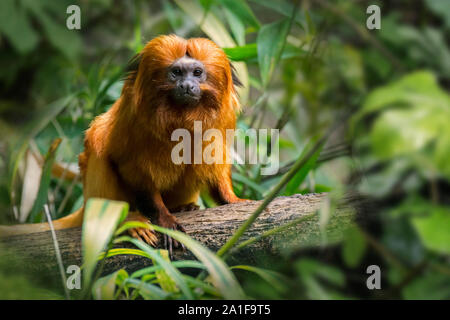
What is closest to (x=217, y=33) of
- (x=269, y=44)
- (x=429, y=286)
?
(x=269, y=44)

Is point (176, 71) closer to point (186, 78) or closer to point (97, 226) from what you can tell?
point (186, 78)

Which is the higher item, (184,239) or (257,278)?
(184,239)

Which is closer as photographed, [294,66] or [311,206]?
[311,206]

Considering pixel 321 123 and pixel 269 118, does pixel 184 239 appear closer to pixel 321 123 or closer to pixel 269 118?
pixel 321 123

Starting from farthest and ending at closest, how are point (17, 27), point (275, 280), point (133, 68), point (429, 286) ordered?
point (17, 27), point (133, 68), point (275, 280), point (429, 286)

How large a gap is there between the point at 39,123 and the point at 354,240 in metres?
2.27

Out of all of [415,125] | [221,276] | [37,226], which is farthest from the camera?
[37,226]

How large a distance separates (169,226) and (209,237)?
19 cm

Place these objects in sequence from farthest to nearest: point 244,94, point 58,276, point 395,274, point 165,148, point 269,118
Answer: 1. point 269,118
2. point 244,94
3. point 165,148
4. point 58,276
5. point 395,274

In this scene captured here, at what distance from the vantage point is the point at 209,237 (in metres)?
2.03

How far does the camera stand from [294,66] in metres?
2.31

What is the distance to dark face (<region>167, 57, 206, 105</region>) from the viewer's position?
80.0 inches

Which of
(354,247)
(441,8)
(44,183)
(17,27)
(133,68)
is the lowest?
(354,247)

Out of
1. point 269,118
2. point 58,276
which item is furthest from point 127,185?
point 269,118
